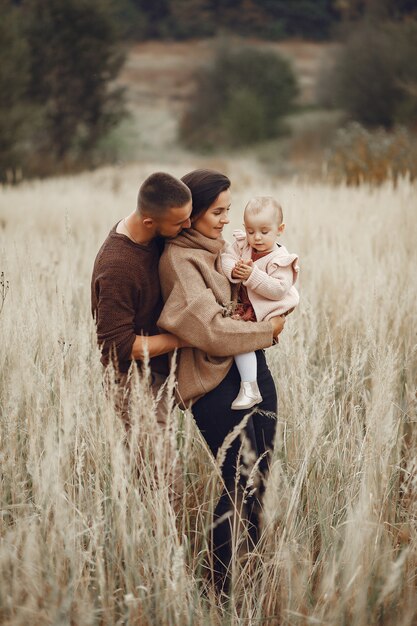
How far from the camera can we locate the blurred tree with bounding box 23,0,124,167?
55.1 ft

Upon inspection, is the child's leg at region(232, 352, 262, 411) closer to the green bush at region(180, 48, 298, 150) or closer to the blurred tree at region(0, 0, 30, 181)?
the blurred tree at region(0, 0, 30, 181)

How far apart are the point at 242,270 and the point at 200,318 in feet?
0.85

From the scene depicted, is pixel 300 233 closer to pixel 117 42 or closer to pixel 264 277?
pixel 264 277

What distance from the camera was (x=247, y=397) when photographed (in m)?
1.88

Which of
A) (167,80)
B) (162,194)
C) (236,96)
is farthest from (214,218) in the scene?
(167,80)

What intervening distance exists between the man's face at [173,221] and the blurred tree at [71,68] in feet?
51.9

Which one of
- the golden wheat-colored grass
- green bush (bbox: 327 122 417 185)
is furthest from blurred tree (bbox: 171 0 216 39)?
the golden wheat-colored grass

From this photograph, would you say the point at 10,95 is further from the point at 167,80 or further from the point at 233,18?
the point at 233,18

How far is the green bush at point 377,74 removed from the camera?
2139 centimetres

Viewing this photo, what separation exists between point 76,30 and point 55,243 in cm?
1408

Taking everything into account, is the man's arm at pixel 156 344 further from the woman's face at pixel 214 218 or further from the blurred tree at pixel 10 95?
the blurred tree at pixel 10 95

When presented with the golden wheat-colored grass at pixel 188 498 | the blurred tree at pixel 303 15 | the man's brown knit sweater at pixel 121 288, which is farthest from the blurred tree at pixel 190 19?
the man's brown knit sweater at pixel 121 288

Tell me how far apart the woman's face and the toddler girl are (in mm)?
131

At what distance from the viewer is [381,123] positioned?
918 inches
